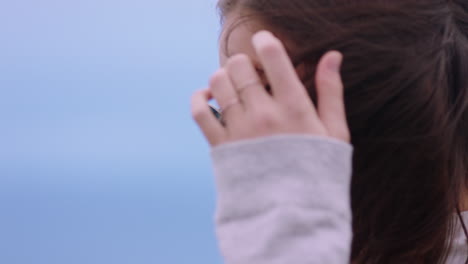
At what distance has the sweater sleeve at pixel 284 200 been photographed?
39 cm

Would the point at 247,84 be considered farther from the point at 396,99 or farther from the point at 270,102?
the point at 396,99

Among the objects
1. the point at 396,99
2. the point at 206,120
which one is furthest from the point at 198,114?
the point at 396,99

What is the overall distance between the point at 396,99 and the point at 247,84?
5.8 inches

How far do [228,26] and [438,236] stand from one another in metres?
0.27

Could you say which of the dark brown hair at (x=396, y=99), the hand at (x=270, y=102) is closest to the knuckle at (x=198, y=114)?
A: the hand at (x=270, y=102)

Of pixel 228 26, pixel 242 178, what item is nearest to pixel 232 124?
pixel 242 178

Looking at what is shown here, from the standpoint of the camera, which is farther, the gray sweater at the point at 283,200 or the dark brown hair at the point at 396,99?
the dark brown hair at the point at 396,99

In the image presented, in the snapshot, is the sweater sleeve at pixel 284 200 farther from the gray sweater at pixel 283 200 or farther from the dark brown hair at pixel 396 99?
the dark brown hair at pixel 396 99

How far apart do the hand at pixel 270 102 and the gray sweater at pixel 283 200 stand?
1cm

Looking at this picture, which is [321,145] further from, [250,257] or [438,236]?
[438,236]

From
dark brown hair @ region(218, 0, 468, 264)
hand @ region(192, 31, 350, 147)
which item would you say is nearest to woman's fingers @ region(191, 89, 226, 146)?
hand @ region(192, 31, 350, 147)

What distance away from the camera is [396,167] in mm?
539

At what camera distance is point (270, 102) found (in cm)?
42

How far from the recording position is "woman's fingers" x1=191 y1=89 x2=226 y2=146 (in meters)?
0.43
